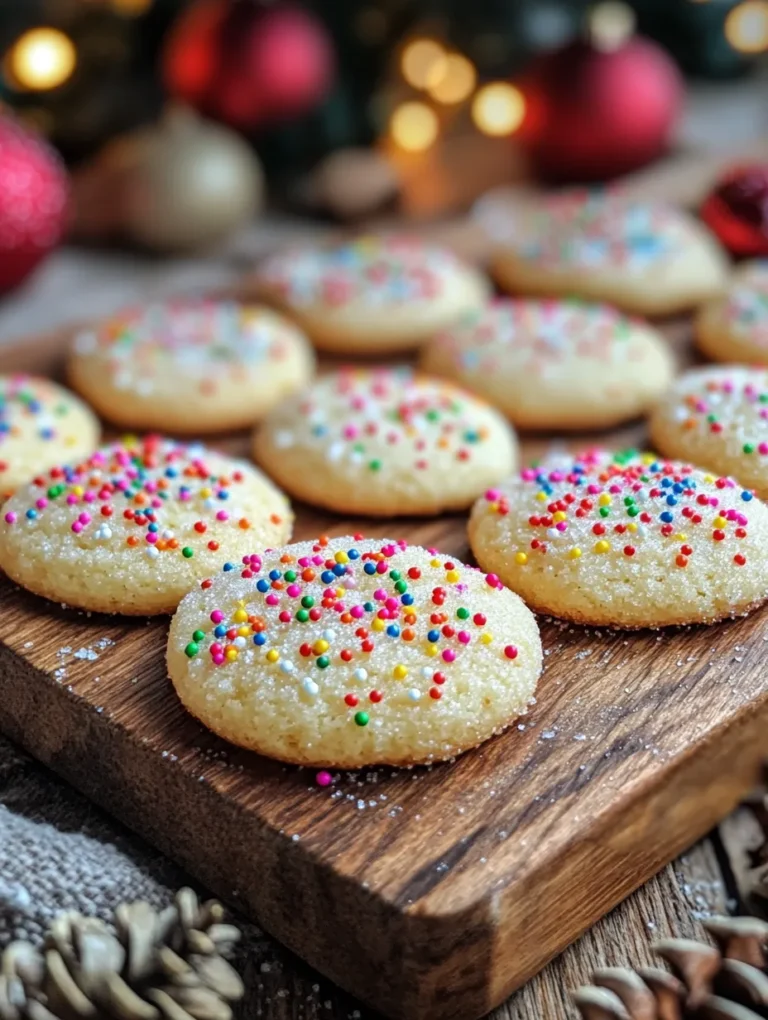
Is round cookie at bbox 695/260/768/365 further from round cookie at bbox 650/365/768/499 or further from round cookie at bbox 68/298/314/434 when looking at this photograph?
round cookie at bbox 68/298/314/434

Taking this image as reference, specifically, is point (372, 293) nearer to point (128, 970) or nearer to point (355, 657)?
point (355, 657)

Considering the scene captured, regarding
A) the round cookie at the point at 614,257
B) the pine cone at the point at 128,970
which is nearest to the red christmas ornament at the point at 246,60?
the round cookie at the point at 614,257

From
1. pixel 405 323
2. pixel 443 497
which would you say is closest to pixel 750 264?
pixel 405 323

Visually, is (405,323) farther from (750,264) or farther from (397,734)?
(397,734)

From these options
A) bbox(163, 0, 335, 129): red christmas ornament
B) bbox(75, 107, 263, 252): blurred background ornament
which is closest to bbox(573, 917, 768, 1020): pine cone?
bbox(75, 107, 263, 252): blurred background ornament

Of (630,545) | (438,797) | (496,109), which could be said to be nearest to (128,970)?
(438,797)

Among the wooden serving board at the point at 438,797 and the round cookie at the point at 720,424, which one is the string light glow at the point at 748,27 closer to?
the round cookie at the point at 720,424
